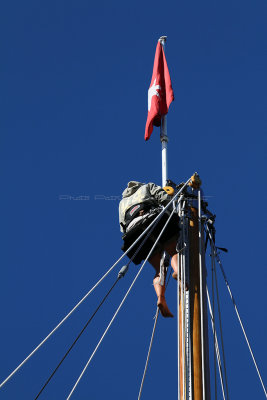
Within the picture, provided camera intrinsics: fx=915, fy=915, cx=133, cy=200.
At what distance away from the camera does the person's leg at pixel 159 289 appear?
583 inches

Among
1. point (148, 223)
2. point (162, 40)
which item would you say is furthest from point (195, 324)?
point (162, 40)

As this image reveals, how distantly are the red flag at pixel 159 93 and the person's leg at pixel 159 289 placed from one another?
4.12 meters

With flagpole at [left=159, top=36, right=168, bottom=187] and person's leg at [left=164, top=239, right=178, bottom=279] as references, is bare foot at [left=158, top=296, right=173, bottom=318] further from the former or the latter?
flagpole at [left=159, top=36, right=168, bottom=187]

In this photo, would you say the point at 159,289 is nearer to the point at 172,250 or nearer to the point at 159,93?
the point at 172,250

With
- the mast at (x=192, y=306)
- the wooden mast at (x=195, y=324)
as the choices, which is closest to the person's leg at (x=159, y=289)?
the mast at (x=192, y=306)

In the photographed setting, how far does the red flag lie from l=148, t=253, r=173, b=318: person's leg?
13.5ft

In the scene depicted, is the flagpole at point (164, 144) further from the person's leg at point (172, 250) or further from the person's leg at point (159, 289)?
the person's leg at point (159, 289)

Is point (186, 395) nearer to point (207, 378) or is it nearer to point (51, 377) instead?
point (207, 378)

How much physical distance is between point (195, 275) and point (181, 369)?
1723 mm

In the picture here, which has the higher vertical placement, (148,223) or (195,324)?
(148,223)

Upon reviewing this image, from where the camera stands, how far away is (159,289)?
15.2 meters

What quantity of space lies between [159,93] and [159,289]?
6277 millimetres

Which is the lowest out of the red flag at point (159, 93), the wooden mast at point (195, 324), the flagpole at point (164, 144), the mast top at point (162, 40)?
the wooden mast at point (195, 324)

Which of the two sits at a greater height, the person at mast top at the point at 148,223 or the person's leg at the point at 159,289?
the person at mast top at the point at 148,223
